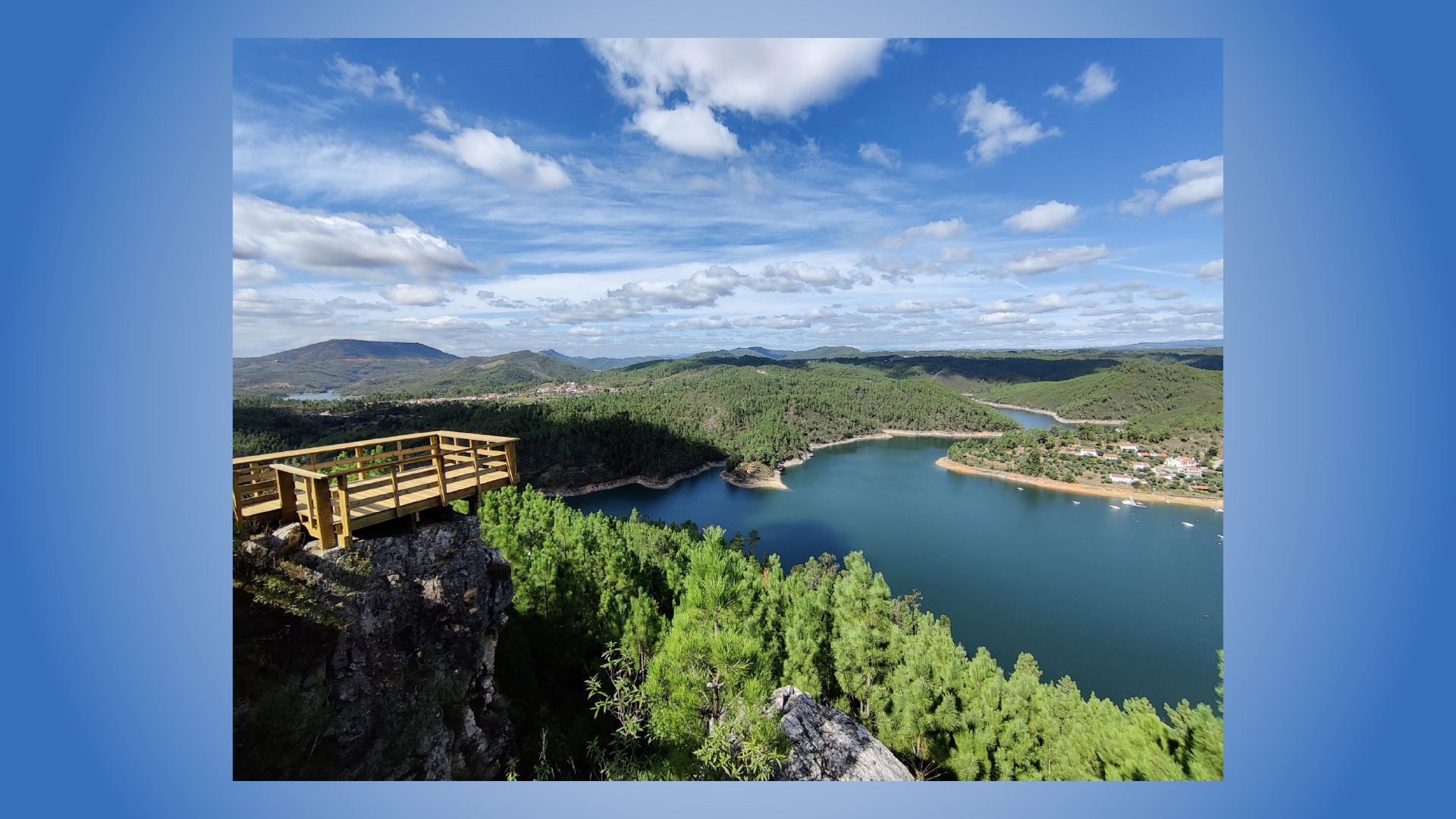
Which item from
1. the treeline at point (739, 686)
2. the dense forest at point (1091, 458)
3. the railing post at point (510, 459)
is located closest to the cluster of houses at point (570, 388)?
the dense forest at point (1091, 458)

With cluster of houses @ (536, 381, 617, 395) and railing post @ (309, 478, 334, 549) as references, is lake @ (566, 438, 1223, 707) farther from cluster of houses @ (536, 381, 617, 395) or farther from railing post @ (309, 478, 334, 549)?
cluster of houses @ (536, 381, 617, 395)

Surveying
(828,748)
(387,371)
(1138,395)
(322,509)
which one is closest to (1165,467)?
(1138,395)

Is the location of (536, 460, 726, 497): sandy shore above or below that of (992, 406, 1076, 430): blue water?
below

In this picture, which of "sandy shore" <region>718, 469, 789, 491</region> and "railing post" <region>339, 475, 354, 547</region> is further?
"sandy shore" <region>718, 469, 789, 491</region>

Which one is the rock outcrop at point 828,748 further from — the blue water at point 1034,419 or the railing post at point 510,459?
the blue water at point 1034,419

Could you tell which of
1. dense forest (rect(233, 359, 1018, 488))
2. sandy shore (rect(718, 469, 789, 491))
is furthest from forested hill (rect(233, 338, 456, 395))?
sandy shore (rect(718, 469, 789, 491))
